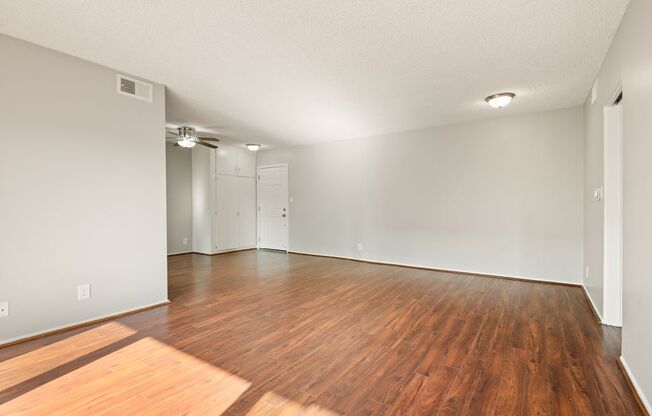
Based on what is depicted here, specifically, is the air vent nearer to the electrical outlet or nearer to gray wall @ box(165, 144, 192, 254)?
the electrical outlet

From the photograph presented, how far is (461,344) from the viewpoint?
8.41ft

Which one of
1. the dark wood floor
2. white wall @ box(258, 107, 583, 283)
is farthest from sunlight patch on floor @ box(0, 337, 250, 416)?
white wall @ box(258, 107, 583, 283)

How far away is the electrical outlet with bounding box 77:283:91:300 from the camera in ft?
9.66

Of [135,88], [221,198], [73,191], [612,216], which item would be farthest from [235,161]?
[612,216]

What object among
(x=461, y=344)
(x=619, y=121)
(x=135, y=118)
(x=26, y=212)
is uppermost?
(x=135, y=118)

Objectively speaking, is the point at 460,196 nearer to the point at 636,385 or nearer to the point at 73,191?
the point at 636,385

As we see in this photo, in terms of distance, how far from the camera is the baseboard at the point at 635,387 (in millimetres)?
1692

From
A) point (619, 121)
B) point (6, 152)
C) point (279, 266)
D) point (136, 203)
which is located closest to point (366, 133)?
point (279, 266)

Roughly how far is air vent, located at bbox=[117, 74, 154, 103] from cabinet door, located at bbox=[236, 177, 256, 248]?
4.24m

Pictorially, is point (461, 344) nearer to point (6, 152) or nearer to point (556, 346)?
point (556, 346)

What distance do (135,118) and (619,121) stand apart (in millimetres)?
4839

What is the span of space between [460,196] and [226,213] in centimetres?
522

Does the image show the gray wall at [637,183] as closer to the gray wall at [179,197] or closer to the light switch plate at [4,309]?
the light switch plate at [4,309]

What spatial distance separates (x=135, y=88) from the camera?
3.34 metres
